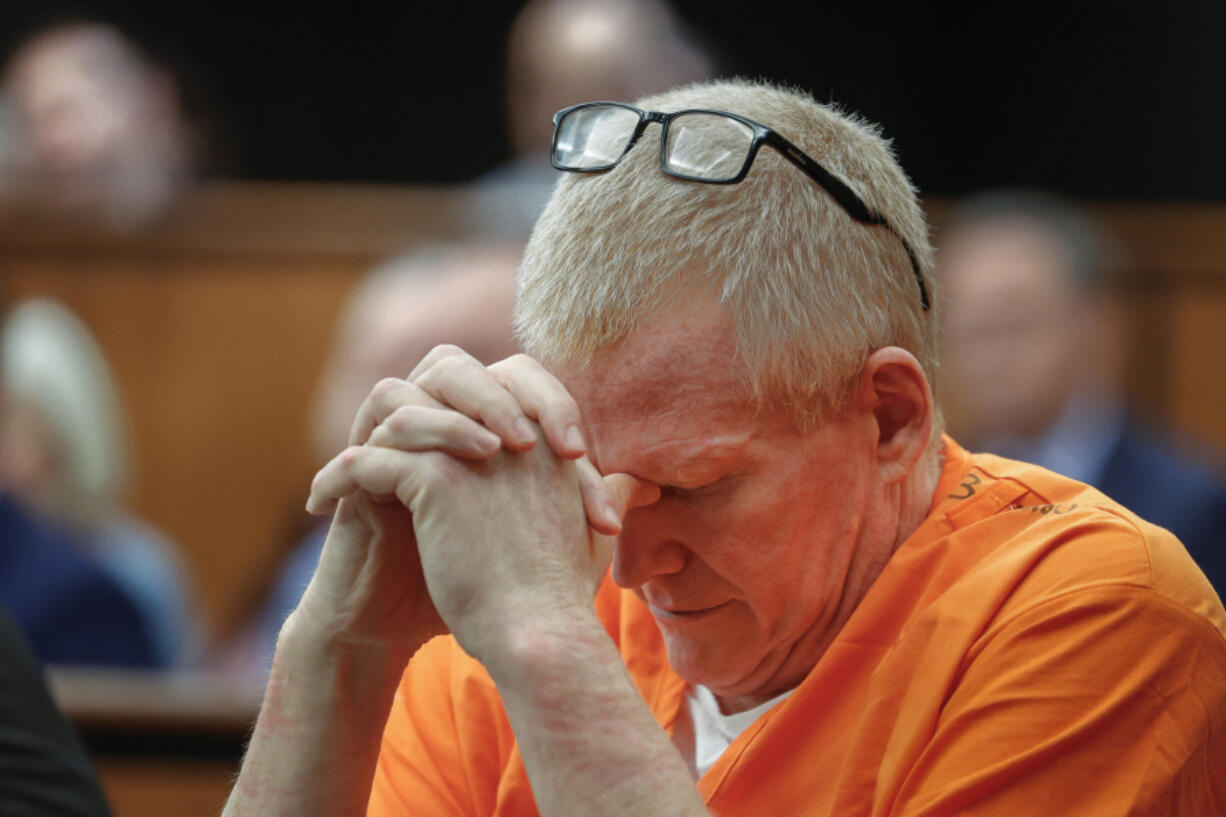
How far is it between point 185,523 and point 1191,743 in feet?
13.8

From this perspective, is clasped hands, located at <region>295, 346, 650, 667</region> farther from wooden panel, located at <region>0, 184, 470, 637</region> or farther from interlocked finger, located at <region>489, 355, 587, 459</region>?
wooden panel, located at <region>0, 184, 470, 637</region>

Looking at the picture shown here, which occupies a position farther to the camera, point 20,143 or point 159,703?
point 20,143

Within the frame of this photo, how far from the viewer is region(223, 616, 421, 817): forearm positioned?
1.53 meters

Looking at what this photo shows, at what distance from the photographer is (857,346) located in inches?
58.3

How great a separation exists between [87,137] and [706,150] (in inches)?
150

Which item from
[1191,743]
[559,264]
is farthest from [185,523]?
[1191,743]

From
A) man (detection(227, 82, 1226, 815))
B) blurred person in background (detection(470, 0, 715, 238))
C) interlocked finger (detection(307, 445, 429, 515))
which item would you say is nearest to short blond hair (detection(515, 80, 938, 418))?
man (detection(227, 82, 1226, 815))

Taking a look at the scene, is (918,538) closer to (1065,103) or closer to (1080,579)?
(1080,579)

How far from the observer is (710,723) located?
1.69 meters

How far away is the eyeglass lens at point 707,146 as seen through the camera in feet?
4.83

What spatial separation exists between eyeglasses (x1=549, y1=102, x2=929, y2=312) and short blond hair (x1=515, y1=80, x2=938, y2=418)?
0.4 inches

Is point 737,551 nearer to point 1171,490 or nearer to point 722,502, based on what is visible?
point 722,502

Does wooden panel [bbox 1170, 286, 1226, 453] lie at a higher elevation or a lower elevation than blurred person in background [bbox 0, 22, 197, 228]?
lower

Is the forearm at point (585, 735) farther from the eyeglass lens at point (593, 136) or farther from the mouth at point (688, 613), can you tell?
the eyeglass lens at point (593, 136)
